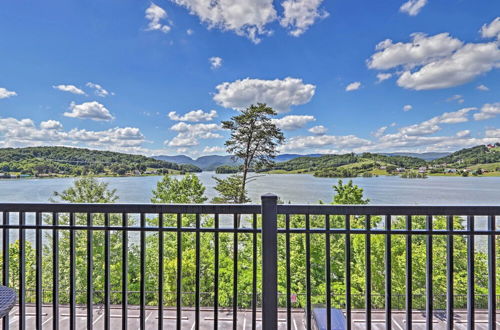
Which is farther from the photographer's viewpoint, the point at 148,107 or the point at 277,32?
the point at 148,107

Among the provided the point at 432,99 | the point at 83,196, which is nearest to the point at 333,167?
the point at 432,99

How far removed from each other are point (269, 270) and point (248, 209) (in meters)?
0.37

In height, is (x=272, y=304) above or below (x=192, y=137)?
below

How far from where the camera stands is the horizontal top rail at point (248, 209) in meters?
1.51

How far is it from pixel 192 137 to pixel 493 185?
1585cm

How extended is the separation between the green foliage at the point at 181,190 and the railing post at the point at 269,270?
14.4m

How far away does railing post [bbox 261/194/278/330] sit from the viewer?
152 cm

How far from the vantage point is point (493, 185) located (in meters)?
10.4

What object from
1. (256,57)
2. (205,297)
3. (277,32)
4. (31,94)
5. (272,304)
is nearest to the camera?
(272,304)

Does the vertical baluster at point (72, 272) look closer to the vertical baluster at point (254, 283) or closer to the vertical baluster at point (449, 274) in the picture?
the vertical baluster at point (254, 283)

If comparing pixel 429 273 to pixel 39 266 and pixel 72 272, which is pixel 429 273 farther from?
pixel 39 266

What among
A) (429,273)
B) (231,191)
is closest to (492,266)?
(429,273)

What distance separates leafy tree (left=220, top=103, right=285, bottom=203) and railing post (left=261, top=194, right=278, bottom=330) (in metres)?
11.4

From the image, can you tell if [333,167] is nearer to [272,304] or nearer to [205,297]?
[205,297]
